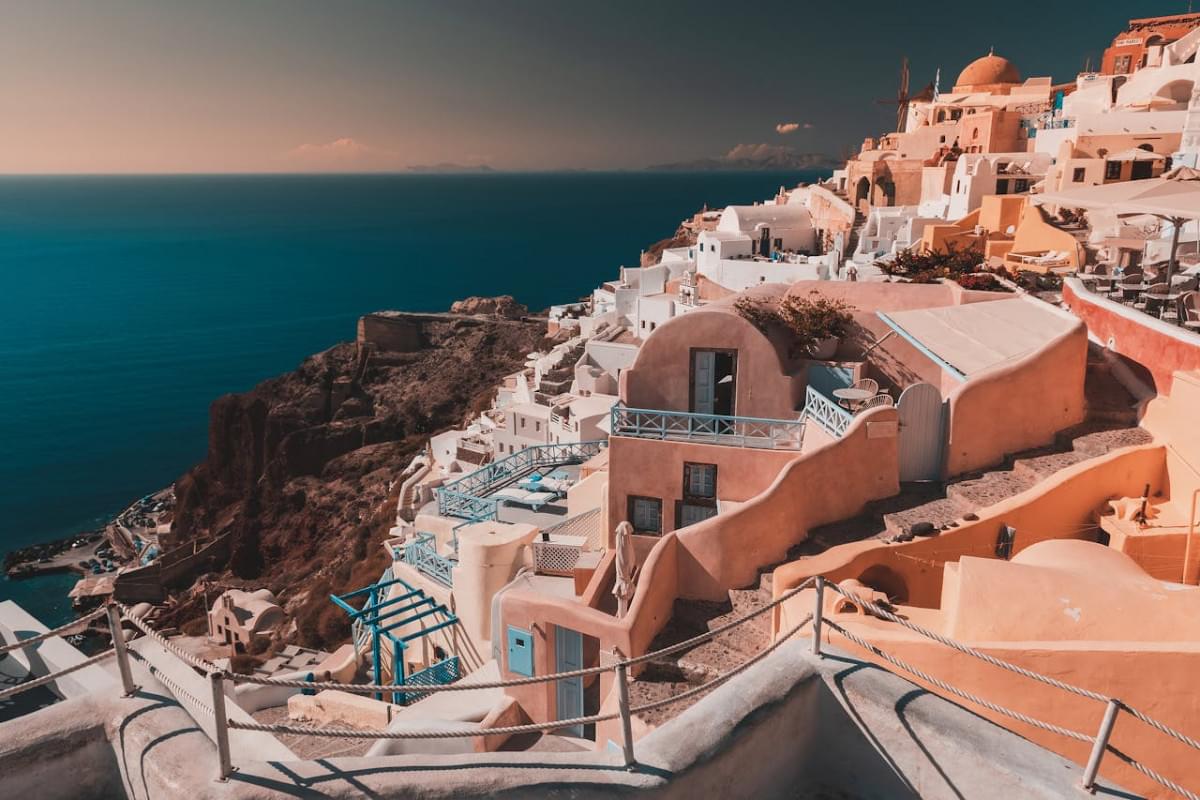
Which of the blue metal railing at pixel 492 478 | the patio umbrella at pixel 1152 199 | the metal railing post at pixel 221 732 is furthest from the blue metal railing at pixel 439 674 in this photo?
the patio umbrella at pixel 1152 199

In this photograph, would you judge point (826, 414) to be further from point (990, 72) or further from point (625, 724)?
point (990, 72)

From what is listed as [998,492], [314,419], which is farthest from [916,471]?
[314,419]

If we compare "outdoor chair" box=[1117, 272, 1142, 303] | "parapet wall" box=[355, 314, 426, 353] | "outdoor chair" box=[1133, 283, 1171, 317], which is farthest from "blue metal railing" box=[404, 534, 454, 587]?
"parapet wall" box=[355, 314, 426, 353]

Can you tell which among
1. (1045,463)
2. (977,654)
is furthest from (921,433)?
(977,654)

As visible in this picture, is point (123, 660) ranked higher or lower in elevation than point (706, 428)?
higher

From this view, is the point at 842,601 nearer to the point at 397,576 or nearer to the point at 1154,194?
the point at 1154,194

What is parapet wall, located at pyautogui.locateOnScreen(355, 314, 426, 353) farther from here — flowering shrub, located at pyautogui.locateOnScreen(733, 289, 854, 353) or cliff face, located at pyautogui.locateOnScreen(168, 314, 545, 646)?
flowering shrub, located at pyautogui.locateOnScreen(733, 289, 854, 353)

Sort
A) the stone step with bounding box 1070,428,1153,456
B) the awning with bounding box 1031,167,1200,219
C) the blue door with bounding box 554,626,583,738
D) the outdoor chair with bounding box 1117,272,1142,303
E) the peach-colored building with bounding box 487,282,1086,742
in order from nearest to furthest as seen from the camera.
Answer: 1. the blue door with bounding box 554,626,583,738
2. the peach-colored building with bounding box 487,282,1086,742
3. the stone step with bounding box 1070,428,1153,456
4. the awning with bounding box 1031,167,1200,219
5. the outdoor chair with bounding box 1117,272,1142,303
